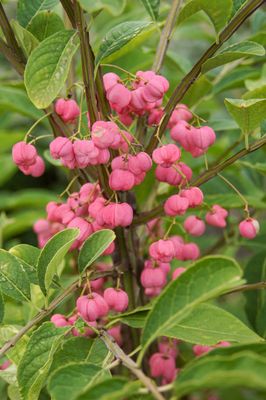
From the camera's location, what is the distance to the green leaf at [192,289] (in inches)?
24.5

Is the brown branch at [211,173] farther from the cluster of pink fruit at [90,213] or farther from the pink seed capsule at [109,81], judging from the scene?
the pink seed capsule at [109,81]

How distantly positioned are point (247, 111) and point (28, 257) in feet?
1.11

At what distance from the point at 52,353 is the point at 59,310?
2.22 feet

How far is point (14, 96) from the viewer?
1348 millimetres

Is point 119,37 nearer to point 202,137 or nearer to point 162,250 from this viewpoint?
point 202,137

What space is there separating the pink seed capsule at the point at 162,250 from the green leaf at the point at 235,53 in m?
0.24

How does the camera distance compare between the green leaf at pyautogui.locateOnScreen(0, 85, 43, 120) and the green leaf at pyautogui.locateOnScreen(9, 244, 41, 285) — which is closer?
the green leaf at pyautogui.locateOnScreen(9, 244, 41, 285)

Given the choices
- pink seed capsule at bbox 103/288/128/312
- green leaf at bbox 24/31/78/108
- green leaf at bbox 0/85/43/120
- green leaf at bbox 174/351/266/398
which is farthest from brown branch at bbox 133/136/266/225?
green leaf at bbox 0/85/43/120

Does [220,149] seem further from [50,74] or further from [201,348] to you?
[50,74]

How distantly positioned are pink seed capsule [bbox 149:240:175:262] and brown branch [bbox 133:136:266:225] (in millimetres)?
41

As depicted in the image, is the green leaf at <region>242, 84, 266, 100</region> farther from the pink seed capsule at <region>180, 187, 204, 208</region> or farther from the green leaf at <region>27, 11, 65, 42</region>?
the green leaf at <region>27, 11, 65, 42</region>

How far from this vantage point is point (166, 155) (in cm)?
88

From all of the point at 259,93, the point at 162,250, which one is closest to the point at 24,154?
the point at 162,250

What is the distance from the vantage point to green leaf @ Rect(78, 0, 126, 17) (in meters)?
0.69
